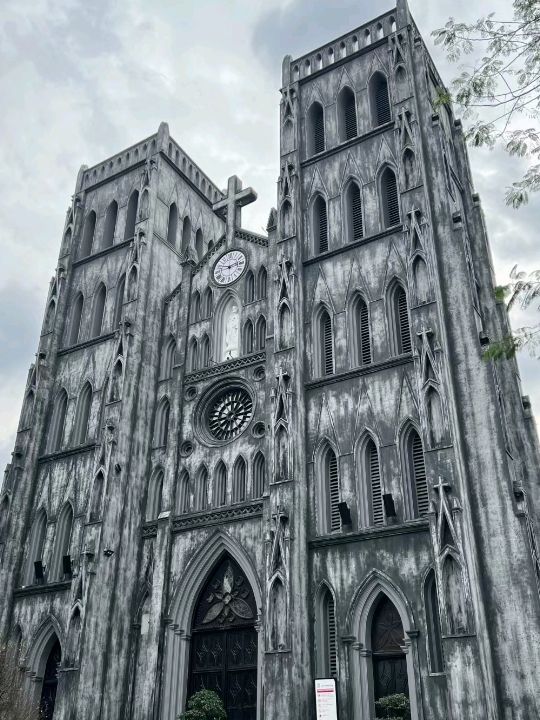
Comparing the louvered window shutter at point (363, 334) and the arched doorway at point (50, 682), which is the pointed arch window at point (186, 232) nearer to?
the louvered window shutter at point (363, 334)

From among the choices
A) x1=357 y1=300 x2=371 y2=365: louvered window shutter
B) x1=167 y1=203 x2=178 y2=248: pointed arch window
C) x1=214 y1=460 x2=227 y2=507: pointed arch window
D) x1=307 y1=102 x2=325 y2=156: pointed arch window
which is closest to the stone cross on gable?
x1=167 y1=203 x2=178 y2=248: pointed arch window

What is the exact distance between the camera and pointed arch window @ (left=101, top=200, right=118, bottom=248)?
3491cm

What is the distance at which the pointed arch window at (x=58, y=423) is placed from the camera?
30141 mm

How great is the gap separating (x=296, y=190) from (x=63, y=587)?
16.8 m

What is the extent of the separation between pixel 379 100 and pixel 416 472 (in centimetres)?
1556

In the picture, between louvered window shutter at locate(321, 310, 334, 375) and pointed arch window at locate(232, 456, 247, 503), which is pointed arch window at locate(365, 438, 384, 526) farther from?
pointed arch window at locate(232, 456, 247, 503)

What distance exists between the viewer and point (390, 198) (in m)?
26.9

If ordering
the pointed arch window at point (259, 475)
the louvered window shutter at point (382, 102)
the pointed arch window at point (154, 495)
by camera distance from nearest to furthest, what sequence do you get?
the pointed arch window at point (259, 475), the pointed arch window at point (154, 495), the louvered window shutter at point (382, 102)

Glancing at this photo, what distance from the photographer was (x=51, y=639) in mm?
25938

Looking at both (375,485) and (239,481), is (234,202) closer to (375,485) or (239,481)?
(239,481)

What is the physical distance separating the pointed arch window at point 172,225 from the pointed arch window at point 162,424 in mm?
8646

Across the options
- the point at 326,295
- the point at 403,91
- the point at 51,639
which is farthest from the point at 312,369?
the point at 51,639

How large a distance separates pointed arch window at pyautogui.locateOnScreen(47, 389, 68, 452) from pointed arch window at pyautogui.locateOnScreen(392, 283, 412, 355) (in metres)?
14.5

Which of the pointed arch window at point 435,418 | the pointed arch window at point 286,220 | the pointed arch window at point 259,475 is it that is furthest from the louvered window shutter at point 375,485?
the pointed arch window at point 286,220
